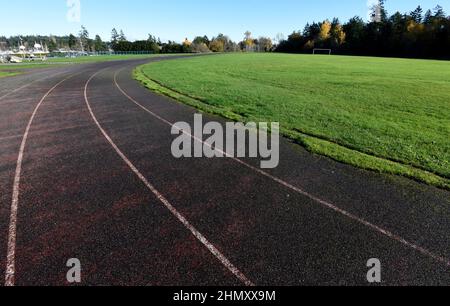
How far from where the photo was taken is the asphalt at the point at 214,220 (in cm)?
405

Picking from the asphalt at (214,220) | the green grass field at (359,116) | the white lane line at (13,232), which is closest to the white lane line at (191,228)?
the asphalt at (214,220)

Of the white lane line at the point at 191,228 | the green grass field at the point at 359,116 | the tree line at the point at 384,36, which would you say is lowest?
the white lane line at the point at 191,228

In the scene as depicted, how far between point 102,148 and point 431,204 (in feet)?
29.8

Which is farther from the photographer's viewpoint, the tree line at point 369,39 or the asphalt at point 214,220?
the tree line at point 369,39

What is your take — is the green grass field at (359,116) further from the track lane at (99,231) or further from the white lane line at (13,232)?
the white lane line at (13,232)

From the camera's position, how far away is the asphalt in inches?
160

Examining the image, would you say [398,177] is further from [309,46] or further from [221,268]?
[309,46]

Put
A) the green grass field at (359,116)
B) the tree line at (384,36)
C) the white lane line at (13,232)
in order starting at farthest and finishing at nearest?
the tree line at (384,36) → the green grass field at (359,116) → the white lane line at (13,232)

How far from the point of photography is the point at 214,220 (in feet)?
17.1

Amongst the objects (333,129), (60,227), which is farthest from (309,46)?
(60,227)

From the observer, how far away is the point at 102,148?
884cm

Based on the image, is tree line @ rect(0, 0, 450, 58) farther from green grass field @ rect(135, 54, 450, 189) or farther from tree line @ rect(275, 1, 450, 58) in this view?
green grass field @ rect(135, 54, 450, 189)

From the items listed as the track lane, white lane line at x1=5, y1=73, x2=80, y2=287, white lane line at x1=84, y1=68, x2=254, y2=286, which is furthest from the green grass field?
white lane line at x1=5, y1=73, x2=80, y2=287

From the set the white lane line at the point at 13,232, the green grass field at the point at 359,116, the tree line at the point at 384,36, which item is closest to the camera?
the white lane line at the point at 13,232
